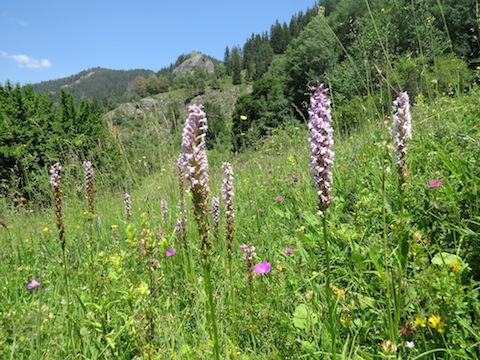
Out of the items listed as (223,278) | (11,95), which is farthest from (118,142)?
(11,95)

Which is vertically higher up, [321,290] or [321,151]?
[321,151]

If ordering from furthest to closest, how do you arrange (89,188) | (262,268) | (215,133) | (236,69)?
(236,69) < (215,133) < (89,188) < (262,268)

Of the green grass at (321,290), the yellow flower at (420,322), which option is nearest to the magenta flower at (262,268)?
the green grass at (321,290)

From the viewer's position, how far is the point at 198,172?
1162mm

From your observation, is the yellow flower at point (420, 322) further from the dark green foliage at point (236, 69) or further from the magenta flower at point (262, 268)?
the dark green foliage at point (236, 69)

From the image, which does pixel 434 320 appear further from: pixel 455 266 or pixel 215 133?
pixel 215 133

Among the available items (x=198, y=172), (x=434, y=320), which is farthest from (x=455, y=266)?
(x=198, y=172)

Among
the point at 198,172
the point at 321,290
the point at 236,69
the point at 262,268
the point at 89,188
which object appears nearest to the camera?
the point at 198,172

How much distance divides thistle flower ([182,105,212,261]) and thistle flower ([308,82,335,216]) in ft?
1.37

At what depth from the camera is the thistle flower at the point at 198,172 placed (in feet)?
3.77

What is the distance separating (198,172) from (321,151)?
0.47 meters

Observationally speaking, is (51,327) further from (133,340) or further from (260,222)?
(260,222)

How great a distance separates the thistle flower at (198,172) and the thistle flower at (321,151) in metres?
0.42

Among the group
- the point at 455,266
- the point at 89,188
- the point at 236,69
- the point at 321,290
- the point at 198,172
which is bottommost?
the point at 321,290
